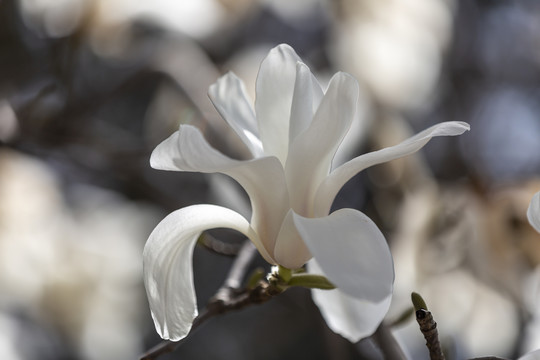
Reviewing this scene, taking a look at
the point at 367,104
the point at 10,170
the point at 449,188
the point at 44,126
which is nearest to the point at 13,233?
the point at 10,170

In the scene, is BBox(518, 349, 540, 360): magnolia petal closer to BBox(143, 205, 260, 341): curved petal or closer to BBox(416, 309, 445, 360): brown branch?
BBox(416, 309, 445, 360): brown branch

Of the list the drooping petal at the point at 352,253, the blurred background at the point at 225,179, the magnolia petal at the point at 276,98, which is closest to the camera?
the drooping petal at the point at 352,253

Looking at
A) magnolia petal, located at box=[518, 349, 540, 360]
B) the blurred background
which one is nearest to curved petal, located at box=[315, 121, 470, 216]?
magnolia petal, located at box=[518, 349, 540, 360]

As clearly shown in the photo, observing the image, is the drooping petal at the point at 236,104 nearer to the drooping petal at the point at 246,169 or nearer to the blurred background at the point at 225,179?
the drooping petal at the point at 246,169

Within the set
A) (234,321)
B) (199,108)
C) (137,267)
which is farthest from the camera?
(234,321)

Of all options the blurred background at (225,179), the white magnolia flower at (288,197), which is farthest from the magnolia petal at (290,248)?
the blurred background at (225,179)

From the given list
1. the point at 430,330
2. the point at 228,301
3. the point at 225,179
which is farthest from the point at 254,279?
the point at 225,179

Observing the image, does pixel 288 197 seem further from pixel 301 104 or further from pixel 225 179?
pixel 225 179

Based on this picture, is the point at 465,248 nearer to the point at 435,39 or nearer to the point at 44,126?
the point at 435,39
